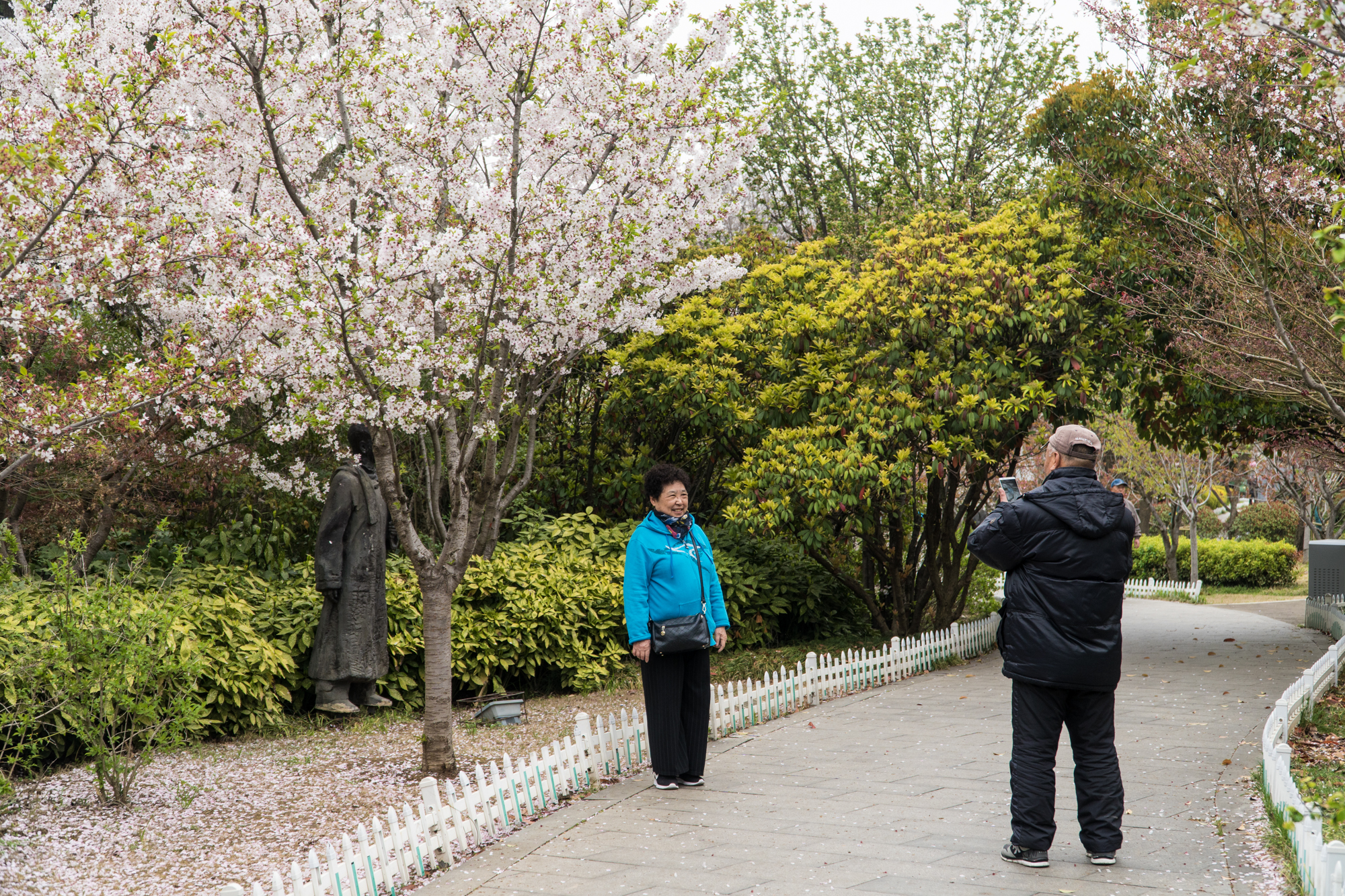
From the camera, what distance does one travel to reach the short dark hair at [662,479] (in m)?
5.76

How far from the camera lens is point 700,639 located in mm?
5578

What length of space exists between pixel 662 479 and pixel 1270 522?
31.2 meters

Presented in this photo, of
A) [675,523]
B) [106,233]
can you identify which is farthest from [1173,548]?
[106,233]

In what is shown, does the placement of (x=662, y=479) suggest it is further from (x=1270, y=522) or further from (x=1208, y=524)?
(x=1208, y=524)

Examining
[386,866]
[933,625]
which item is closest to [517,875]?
[386,866]

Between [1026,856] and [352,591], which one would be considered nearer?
[1026,856]

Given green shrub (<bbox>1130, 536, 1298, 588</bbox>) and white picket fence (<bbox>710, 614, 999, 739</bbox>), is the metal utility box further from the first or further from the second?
green shrub (<bbox>1130, 536, 1298, 588</bbox>)

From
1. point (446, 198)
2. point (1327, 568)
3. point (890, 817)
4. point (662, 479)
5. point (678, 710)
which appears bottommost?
point (890, 817)

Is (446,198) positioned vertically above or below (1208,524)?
above

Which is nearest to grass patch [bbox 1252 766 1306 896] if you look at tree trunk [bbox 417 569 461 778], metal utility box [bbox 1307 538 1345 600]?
tree trunk [bbox 417 569 461 778]

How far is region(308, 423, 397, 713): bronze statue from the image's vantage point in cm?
755

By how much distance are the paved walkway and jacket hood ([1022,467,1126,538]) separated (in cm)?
135

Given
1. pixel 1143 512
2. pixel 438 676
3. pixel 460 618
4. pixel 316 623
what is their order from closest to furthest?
Answer: pixel 438 676 < pixel 316 623 < pixel 460 618 < pixel 1143 512

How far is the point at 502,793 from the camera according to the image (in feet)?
16.5
